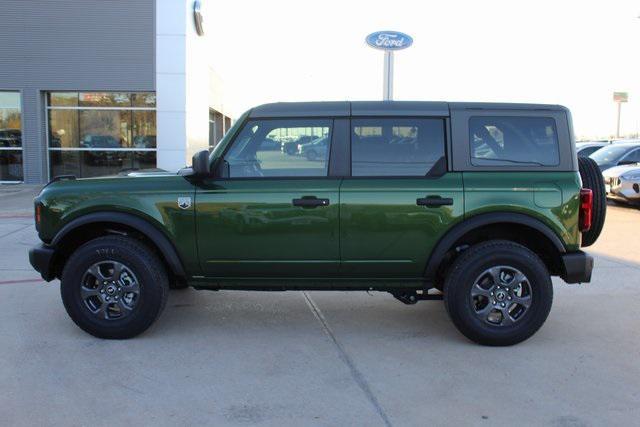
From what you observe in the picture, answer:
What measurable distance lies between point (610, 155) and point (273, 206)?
1439cm

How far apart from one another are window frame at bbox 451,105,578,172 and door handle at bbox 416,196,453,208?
11.0 inches

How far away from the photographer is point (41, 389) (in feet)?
12.4

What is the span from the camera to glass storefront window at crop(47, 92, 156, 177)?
1827 cm

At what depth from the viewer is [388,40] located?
19.3 metres

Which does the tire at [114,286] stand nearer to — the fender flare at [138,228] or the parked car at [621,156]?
the fender flare at [138,228]

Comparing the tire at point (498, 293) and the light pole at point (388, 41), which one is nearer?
the tire at point (498, 293)

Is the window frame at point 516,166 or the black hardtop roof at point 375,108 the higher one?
the black hardtop roof at point 375,108

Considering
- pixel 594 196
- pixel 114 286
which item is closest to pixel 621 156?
pixel 594 196

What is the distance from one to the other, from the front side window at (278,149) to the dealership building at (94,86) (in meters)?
14.1

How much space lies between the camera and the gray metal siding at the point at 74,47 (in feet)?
58.2

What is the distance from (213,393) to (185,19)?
16.1m

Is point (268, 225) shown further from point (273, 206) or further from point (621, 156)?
point (621, 156)

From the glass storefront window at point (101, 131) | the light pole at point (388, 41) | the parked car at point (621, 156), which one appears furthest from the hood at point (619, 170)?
the glass storefront window at point (101, 131)

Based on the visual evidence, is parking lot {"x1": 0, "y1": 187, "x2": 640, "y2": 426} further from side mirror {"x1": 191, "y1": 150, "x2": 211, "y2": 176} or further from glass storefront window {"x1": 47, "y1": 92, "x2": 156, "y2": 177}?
glass storefront window {"x1": 47, "y1": 92, "x2": 156, "y2": 177}
